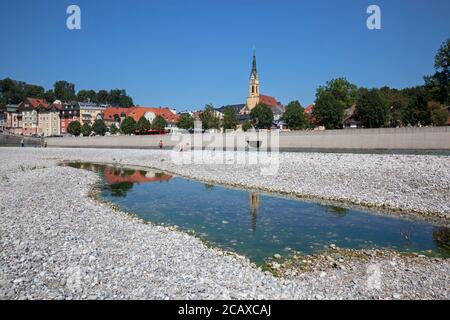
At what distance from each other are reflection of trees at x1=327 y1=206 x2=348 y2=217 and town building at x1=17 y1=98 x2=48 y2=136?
148 meters

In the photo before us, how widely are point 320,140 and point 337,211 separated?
113 feet

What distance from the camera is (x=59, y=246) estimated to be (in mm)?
10086

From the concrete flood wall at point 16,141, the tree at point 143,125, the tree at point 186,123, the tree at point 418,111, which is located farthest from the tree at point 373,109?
the concrete flood wall at point 16,141

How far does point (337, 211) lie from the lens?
667 inches

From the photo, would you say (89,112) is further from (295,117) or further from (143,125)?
(295,117)

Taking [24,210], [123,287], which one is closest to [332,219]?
[123,287]

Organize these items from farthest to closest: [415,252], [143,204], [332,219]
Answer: [143,204] → [332,219] → [415,252]

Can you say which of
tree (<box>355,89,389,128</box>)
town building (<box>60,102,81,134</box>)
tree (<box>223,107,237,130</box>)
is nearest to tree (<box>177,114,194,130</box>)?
tree (<box>223,107,237,130</box>)

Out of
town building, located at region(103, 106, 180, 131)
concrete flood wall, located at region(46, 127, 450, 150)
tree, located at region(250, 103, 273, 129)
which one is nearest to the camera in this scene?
concrete flood wall, located at region(46, 127, 450, 150)

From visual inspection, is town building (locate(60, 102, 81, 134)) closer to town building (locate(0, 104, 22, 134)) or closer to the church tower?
town building (locate(0, 104, 22, 134))

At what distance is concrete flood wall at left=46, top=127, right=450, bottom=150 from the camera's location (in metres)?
40.4

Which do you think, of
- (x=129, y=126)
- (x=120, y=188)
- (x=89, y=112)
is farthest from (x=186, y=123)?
(x=120, y=188)

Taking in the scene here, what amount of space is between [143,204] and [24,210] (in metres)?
6.39

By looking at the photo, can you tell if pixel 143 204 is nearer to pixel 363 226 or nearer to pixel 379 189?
pixel 363 226
